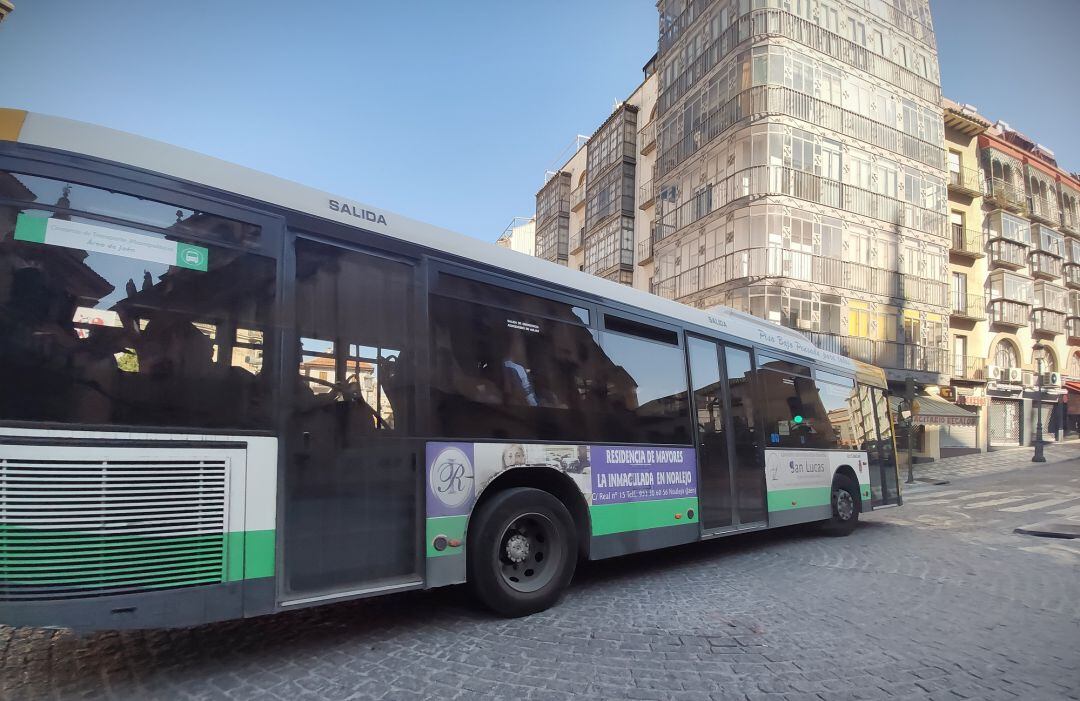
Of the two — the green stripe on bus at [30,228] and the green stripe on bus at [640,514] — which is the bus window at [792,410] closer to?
the green stripe on bus at [640,514]

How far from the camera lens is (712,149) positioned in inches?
958

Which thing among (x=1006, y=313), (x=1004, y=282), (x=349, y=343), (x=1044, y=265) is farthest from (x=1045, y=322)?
(x=349, y=343)

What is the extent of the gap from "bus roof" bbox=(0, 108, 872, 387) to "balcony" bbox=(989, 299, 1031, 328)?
108ft

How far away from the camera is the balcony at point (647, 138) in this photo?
30362mm

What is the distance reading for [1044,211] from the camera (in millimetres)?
34812

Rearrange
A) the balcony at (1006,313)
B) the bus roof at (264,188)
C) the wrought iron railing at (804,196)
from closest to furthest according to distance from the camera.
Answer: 1. the bus roof at (264,188)
2. the wrought iron railing at (804,196)
3. the balcony at (1006,313)

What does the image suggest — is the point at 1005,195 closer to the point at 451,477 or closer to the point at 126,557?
the point at 451,477

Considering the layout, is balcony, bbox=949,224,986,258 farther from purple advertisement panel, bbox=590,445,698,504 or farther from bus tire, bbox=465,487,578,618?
bus tire, bbox=465,487,578,618

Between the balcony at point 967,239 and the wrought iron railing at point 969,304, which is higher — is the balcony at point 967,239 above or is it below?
above

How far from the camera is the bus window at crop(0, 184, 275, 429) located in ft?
9.69

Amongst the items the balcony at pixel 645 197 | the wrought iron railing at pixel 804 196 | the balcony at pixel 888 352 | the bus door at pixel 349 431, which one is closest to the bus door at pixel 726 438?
the bus door at pixel 349 431

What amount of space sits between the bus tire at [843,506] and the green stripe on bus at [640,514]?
3913 mm

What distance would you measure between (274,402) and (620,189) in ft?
102

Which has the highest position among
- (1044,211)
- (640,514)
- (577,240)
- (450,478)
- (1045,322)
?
(577,240)
